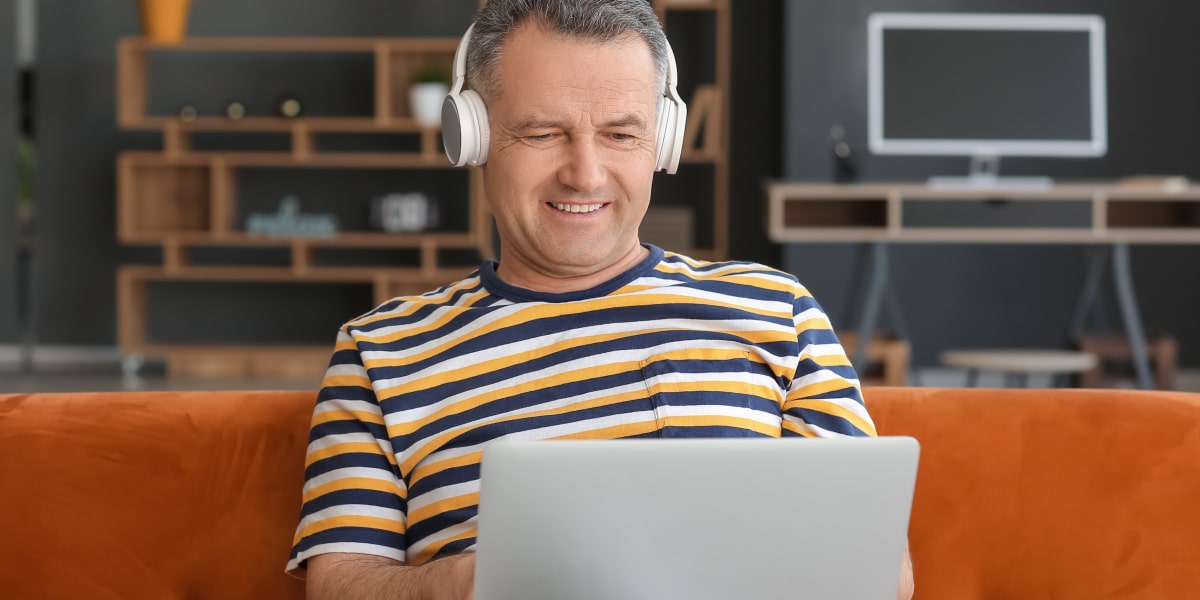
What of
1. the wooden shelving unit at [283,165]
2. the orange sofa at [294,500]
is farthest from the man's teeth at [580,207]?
the wooden shelving unit at [283,165]

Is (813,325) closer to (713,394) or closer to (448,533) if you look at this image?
(713,394)

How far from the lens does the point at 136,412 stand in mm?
1234

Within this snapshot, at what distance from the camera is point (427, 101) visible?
215 inches

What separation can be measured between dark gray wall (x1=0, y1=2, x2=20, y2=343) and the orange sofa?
532 cm

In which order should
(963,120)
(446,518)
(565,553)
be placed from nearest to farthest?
(565,553), (446,518), (963,120)

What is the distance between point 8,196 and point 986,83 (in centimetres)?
459

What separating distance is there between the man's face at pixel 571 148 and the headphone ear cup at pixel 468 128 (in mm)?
11

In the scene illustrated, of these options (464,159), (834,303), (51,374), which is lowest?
(51,374)

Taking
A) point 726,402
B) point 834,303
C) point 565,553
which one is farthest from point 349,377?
point 834,303

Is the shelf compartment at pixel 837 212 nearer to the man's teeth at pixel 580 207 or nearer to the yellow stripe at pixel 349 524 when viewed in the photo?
the man's teeth at pixel 580 207

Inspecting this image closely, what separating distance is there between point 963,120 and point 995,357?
100 centimetres

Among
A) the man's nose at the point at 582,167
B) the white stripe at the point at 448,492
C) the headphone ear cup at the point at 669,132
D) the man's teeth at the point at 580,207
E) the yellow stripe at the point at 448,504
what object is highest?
the headphone ear cup at the point at 669,132

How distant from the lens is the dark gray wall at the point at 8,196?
6.00 m

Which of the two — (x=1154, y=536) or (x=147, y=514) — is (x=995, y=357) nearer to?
(x=1154, y=536)
